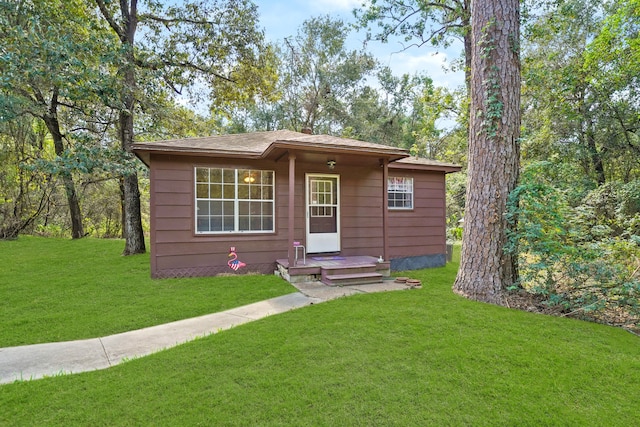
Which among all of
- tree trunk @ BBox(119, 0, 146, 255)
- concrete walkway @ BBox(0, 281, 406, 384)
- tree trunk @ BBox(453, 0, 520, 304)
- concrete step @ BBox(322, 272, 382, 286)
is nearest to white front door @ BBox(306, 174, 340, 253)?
concrete step @ BBox(322, 272, 382, 286)

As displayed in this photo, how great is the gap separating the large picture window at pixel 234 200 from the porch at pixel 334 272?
1167 millimetres

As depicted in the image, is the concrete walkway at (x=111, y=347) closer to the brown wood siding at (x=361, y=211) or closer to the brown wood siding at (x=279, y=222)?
the brown wood siding at (x=279, y=222)

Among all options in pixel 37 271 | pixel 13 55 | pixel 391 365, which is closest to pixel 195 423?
pixel 391 365

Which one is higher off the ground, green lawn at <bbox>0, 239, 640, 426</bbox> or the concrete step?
the concrete step

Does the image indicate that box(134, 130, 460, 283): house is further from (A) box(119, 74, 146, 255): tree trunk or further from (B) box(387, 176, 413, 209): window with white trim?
(A) box(119, 74, 146, 255): tree trunk

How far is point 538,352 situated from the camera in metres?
2.97

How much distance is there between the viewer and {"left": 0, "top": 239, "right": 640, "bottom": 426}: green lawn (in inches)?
80.7

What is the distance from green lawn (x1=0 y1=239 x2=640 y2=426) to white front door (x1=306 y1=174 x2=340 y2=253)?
3.61 metres

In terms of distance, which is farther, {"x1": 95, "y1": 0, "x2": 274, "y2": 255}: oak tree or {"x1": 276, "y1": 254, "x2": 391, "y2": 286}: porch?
{"x1": 95, "y1": 0, "x2": 274, "y2": 255}: oak tree

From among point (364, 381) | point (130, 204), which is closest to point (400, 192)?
point (364, 381)

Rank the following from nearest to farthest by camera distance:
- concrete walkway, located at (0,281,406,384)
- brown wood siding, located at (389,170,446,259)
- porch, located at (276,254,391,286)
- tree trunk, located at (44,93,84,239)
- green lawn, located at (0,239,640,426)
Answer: green lawn, located at (0,239,640,426) < concrete walkway, located at (0,281,406,384) < porch, located at (276,254,391,286) < brown wood siding, located at (389,170,446,259) < tree trunk, located at (44,93,84,239)

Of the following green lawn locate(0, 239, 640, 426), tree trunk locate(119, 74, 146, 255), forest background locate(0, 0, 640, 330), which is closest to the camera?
green lawn locate(0, 239, 640, 426)

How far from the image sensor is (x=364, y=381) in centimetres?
244

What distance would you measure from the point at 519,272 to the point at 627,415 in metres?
3.24
